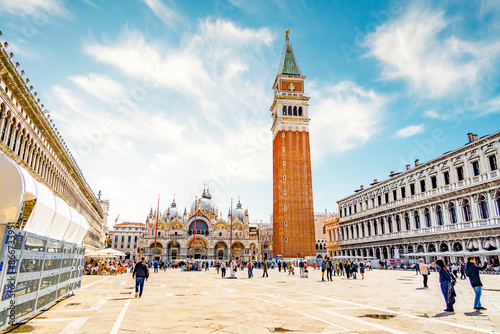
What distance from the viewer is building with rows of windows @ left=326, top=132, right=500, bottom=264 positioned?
2981 centimetres

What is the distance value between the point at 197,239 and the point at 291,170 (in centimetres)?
2790

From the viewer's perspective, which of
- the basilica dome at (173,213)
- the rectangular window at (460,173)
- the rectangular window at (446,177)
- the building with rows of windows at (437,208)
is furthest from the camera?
the basilica dome at (173,213)

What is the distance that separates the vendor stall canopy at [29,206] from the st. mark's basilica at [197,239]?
6288 centimetres

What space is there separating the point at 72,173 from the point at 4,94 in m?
21.8

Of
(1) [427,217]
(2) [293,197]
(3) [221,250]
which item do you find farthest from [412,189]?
(3) [221,250]

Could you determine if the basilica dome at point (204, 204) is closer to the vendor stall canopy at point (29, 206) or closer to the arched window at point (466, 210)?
the arched window at point (466, 210)

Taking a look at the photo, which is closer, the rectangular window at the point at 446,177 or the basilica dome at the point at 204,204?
the rectangular window at the point at 446,177

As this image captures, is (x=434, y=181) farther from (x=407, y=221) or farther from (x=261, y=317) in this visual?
(x=261, y=317)

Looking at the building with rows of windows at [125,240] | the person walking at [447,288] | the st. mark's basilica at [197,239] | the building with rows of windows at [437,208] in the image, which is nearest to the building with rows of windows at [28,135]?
the person walking at [447,288]

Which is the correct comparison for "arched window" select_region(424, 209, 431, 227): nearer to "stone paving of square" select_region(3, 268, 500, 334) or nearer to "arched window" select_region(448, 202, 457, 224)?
"arched window" select_region(448, 202, 457, 224)

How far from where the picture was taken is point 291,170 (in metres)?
62.8

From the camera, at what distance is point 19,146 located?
19062 millimetres

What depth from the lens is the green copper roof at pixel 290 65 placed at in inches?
2756

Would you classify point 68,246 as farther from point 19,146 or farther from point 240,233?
point 240,233
